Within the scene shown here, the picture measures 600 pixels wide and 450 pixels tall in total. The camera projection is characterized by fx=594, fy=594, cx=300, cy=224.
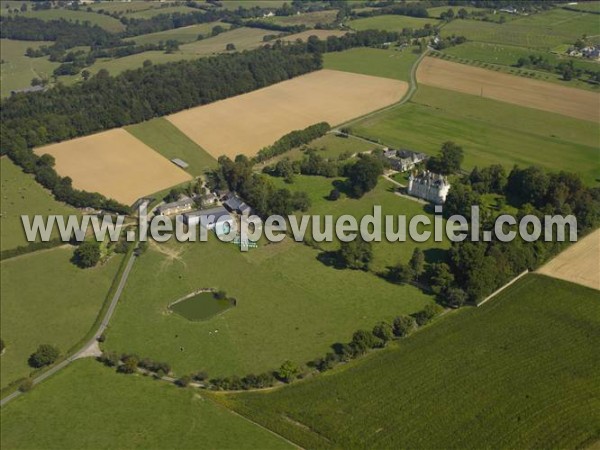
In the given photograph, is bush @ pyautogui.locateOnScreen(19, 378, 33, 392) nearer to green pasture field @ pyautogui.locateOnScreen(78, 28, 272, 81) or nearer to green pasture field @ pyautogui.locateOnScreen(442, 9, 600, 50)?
green pasture field @ pyautogui.locateOnScreen(78, 28, 272, 81)

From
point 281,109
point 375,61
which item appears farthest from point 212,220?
point 375,61

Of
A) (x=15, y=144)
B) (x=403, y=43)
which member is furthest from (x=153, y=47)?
(x=15, y=144)

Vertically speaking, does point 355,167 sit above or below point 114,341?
above

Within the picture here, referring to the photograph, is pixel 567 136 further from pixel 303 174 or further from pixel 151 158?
pixel 151 158

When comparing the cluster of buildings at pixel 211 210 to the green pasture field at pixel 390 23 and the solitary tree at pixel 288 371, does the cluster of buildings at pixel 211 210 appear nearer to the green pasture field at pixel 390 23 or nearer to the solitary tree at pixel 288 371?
the solitary tree at pixel 288 371

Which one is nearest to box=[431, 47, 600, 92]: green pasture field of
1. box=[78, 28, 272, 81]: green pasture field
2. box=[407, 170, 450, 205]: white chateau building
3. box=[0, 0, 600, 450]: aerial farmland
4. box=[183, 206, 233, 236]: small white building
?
box=[0, 0, 600, 450]: aerial farmland
